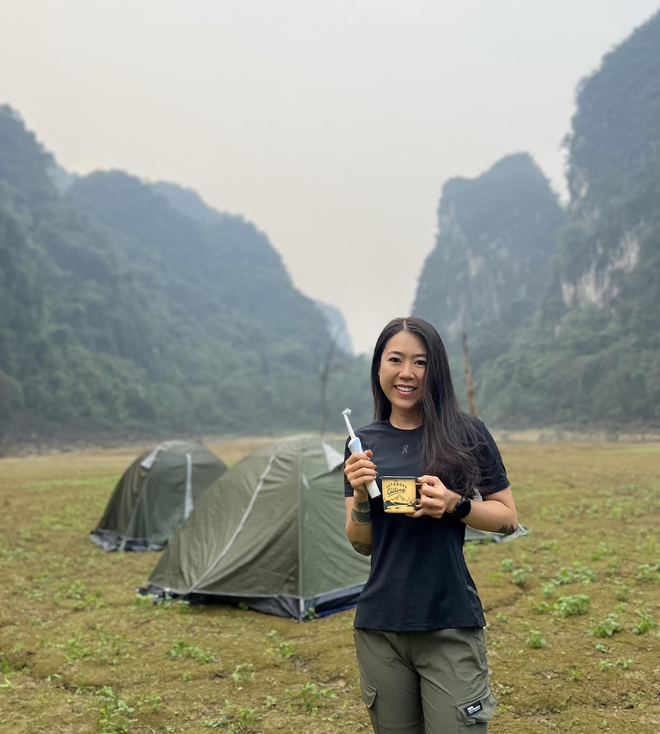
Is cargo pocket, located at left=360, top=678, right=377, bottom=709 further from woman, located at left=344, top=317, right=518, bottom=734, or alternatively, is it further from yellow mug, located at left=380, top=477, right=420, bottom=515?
yellow mug, located at left=380, top=477, right=420, bottom=515

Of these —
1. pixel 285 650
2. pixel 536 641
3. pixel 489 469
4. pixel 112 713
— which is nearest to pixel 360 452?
pixel 489 469

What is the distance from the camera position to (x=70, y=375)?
55.0m

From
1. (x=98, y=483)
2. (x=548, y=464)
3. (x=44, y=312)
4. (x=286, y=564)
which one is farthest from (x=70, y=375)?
(x=286, y=564)

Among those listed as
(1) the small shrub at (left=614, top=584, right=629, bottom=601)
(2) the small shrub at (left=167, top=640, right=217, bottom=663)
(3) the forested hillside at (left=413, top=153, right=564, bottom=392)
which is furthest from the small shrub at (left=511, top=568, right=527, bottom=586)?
(3) the forested hillside at (left=413, top=153, right=564, bottom=392)

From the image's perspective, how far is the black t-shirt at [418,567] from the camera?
6.15 ft

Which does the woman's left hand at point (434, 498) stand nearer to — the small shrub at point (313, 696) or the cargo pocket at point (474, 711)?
the cargo pocket at point (474, 711)

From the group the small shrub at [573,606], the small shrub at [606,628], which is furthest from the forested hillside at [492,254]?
the small shrub at [606,628]

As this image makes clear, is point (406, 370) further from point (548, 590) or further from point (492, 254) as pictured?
point (492, 254)

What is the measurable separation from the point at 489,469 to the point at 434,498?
302mm

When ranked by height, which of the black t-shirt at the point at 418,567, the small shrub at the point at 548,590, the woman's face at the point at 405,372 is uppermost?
the woman's face at the point at 405,372

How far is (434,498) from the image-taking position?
1.77m

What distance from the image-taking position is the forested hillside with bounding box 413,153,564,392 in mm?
100500

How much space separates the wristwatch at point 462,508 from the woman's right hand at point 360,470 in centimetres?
27

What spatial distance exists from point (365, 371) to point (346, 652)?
278ft
